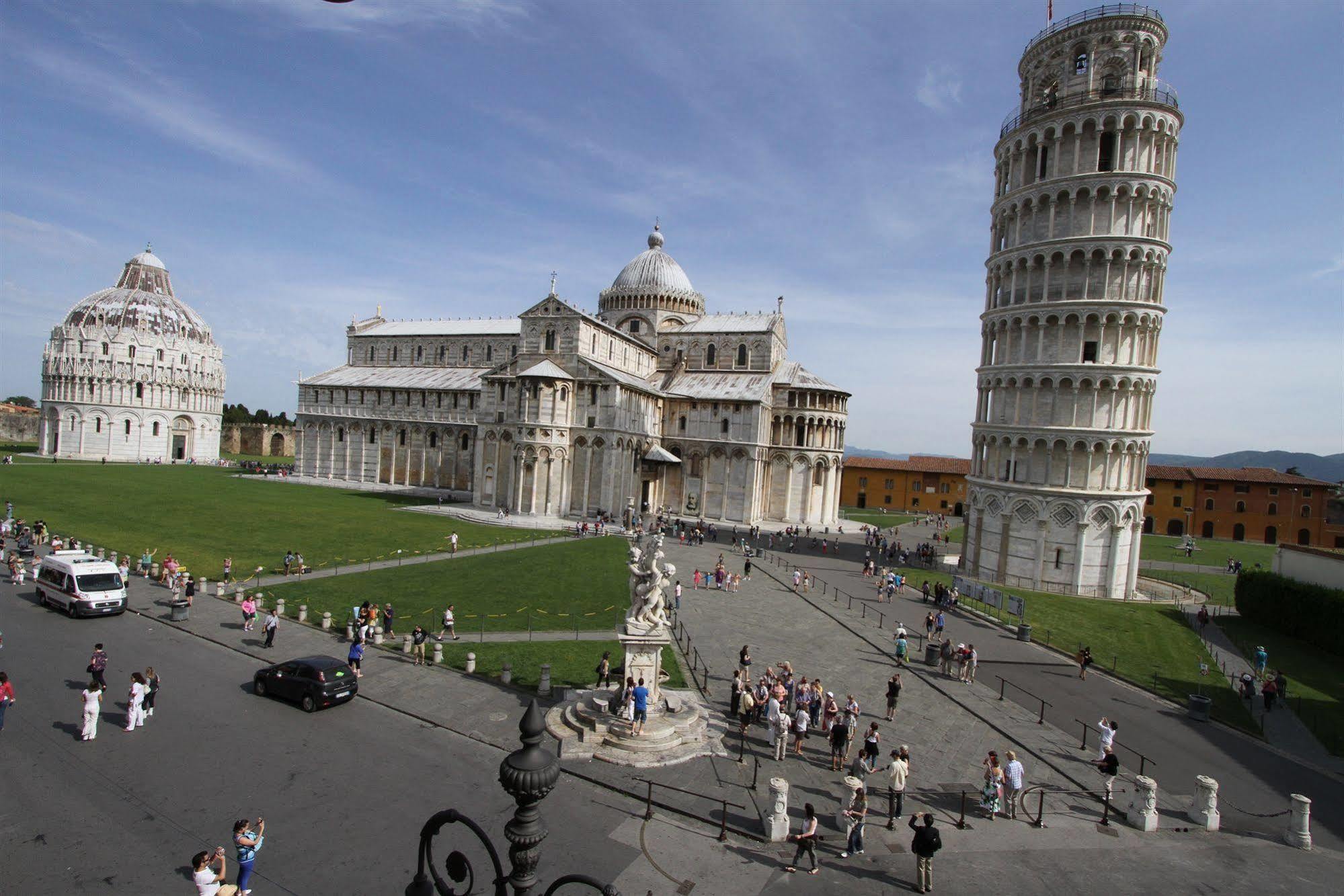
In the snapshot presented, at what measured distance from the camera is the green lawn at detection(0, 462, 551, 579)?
105ft

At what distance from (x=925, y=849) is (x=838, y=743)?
170 inches

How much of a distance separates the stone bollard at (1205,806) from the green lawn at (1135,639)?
7587mm

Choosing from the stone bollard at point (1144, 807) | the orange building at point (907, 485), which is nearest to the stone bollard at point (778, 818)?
the stone bollard at point (1144, 807)

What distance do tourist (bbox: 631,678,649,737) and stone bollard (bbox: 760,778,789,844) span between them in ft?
11.6

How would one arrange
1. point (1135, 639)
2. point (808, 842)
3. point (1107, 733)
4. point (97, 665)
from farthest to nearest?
point (1135, 639), point (1107, 733), point (97, 665), point (808, 842)

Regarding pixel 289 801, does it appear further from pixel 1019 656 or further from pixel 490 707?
pixel 1019 656

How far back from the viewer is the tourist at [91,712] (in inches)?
545

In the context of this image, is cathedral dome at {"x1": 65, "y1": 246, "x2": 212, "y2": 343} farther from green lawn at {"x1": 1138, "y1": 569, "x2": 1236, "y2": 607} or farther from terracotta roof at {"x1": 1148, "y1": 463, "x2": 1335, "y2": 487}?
terracotta roof at {"x1": 1148, "y1": 463, "x2": 1335, "y2": 487}

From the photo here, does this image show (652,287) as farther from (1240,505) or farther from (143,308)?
(143,308)

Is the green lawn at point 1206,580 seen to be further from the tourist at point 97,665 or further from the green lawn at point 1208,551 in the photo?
the tourist at point 97,665

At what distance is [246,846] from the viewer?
9.53m

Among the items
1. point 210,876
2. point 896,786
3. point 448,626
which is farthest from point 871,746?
point 448,626

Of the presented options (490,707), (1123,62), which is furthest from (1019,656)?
(1123,62)

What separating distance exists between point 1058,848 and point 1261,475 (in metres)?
69.7
